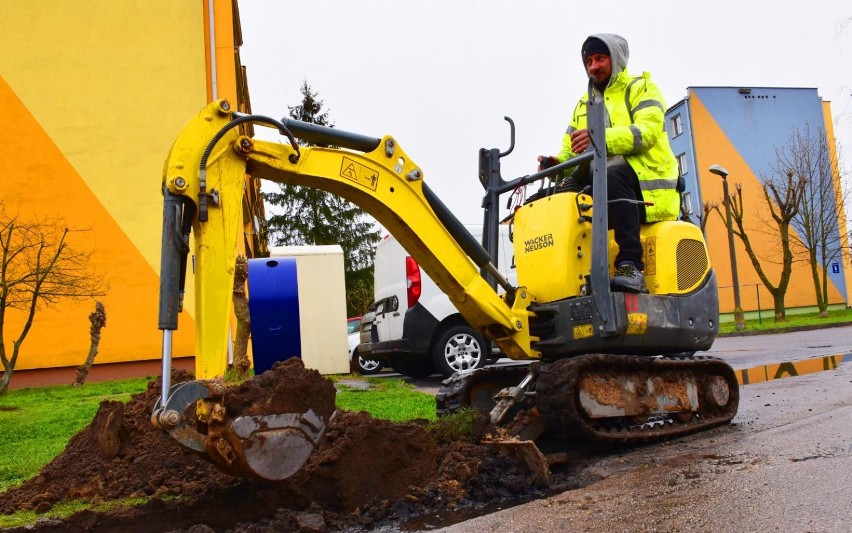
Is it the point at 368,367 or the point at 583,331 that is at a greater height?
the point at 583,331

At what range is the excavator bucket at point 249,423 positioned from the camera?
3561 millimetres

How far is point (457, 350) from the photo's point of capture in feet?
35.9

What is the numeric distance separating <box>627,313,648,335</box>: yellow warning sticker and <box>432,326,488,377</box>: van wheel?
564 centimetres

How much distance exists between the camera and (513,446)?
4.49 meters

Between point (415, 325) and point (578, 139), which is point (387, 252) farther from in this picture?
point (578, 139)

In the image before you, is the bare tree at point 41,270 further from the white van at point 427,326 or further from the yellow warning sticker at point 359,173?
the yellow warning sticker at point 359,173

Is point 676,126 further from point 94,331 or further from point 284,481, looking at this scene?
point 284,481

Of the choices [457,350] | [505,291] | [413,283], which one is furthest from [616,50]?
[457,350]

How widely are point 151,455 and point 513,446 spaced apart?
2.17m

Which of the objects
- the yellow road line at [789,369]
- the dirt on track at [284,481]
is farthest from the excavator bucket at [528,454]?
the yellow road line at [789,369]

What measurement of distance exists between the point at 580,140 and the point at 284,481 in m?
3.09

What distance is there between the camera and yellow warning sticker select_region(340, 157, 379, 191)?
4516 millimetres

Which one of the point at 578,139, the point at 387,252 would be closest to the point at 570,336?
the point at 578,139

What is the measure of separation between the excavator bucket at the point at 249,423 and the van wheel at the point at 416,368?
7.98 meters
